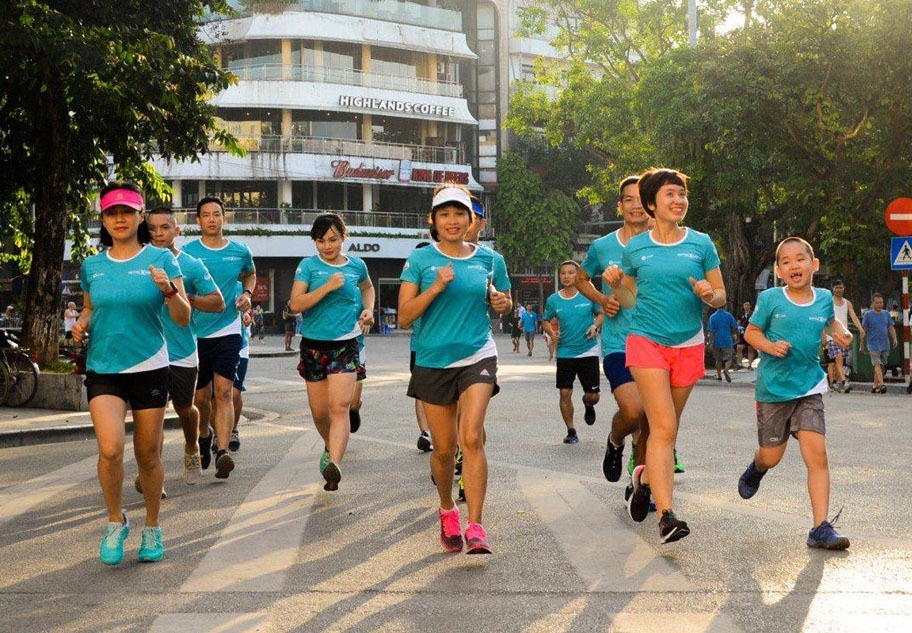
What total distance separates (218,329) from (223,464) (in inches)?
39.9

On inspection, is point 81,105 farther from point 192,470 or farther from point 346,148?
point 346,148

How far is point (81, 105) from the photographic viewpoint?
660 inches

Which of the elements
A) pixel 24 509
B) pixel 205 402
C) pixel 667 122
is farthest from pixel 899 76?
pixel 24 509

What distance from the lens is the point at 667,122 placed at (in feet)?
85.5

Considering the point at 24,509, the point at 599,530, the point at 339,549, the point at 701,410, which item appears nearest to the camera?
the point at 339,549

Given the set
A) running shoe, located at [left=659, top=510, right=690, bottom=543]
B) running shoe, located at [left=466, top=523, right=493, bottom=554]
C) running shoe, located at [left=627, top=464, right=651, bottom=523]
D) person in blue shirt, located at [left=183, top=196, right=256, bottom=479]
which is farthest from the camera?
person in blue shirt, located at [left=183, top=196, right=256, bottom=479]

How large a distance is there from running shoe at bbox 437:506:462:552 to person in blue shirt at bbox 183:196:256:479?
3.02 meters

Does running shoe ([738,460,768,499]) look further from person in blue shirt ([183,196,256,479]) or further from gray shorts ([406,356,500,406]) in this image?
person in blue shirt ([183,196,256,479])

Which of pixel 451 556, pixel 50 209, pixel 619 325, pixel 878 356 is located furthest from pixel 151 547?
pixel 878 356

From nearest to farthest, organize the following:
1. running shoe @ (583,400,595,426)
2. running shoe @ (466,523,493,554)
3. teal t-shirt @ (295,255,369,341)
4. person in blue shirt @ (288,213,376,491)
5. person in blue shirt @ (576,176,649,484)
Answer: running shoe @ (466,523,493,554)
person in blue shirt @ (576,176,649,484)
person in blue shirt @ (288,213,376,491)
teal t-shirt @ (295,255,369,341)
running shoe @ (583,400,595,426)

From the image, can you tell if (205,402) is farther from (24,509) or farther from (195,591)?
(195,591)

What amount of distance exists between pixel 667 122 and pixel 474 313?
20599 millimetres

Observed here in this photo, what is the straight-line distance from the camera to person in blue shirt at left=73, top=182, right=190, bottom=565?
19.7 feet

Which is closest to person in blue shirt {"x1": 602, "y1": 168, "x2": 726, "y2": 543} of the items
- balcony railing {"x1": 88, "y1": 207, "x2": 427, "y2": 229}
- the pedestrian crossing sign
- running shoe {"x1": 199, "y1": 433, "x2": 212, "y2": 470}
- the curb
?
running shoe {"x1": 199, "y1": 433, "x2": 212, "y2": 470}
